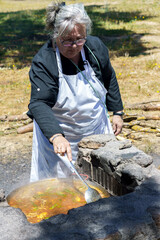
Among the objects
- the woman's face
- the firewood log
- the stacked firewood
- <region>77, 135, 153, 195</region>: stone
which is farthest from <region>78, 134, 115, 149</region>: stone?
the firewood log

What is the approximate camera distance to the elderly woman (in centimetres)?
270

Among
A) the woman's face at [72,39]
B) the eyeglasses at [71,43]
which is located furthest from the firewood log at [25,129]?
the eyeglasses at [71,43]

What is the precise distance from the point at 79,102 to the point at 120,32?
31.3ft

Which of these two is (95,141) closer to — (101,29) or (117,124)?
(117,124)

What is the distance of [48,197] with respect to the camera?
2.47 meters

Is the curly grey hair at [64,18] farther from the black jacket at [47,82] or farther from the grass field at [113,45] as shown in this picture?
the grass field at [113,45]

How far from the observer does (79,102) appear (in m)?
3.09

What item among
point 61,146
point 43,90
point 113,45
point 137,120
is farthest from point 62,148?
point 113,45

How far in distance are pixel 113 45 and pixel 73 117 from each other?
7958 mm

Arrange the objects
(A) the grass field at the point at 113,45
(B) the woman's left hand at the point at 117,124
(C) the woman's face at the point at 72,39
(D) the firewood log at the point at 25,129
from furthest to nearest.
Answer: (A) the grass field at the point at 113,45 < (D) the firewood log at the point at 25,129 < (B) the woman's left hand at the point at 117,124 < (C) the woman's face at the point at 72,39

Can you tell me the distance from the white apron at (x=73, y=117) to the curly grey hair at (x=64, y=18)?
0.82 feet

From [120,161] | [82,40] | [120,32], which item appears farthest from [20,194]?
[120,32]

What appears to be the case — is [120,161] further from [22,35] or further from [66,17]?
[22,35]

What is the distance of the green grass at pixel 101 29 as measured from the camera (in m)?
10.4
